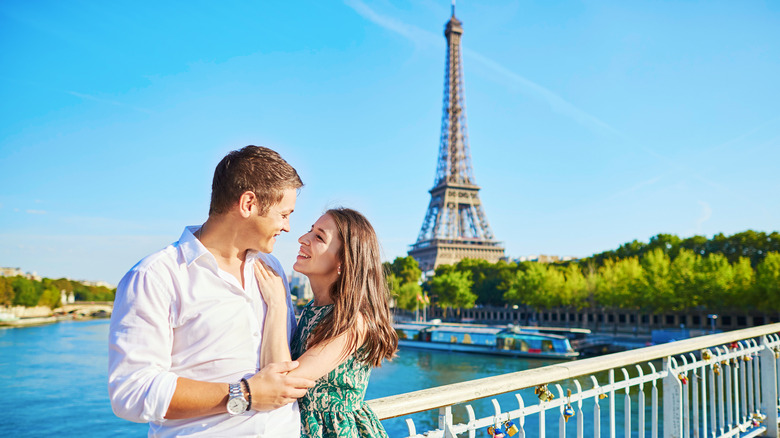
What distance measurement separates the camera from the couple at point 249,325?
141 cm

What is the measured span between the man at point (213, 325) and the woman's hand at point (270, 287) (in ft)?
0.07

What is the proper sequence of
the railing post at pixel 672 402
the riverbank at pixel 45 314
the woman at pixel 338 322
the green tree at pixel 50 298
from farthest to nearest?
the green tree at pixel 50 298, the riverbank at pixel 45 314, the railing post at pixel 672 402, the woman at pixel 338 322

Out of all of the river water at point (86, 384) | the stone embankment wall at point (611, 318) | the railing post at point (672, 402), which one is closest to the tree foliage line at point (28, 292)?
the river water at point (86, 384)

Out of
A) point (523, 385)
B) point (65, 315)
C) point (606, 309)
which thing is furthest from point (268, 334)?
point (65, 315)

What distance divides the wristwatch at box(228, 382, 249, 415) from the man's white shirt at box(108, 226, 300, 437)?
0.06 meters

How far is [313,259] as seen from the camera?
6.54 ft

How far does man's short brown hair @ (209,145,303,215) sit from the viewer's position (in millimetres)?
1636

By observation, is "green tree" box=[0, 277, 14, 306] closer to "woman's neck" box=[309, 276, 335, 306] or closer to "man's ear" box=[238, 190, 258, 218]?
"woman's neck" box=[309, 276, 335, 306]

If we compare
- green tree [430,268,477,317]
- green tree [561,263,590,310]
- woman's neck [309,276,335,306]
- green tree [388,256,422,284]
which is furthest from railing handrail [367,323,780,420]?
green tree [388,256,422,284]

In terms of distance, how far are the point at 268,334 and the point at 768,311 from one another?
3981 centimetres

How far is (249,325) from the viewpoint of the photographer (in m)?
1.60

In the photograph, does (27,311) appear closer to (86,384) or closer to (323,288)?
(86,384)

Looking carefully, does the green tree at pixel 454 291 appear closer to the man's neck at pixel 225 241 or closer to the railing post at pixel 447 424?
the railing post at pixel 447 424

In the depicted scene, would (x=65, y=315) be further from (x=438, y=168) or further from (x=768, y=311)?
(x=768, y=311)
